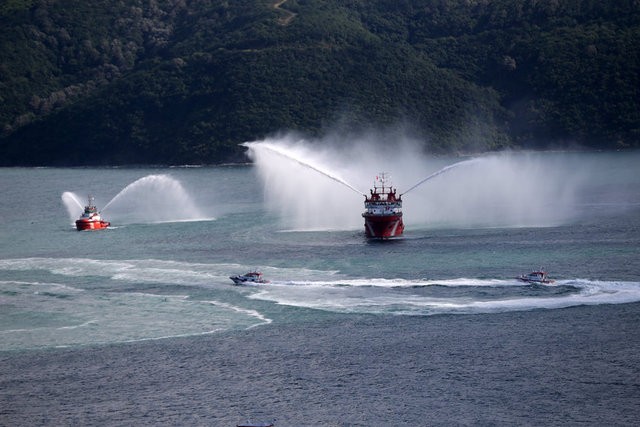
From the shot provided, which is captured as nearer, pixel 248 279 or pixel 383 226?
pixel 248 279

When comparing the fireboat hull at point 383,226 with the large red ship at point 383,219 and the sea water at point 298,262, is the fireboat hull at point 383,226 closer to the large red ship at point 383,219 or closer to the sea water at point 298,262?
the large red ship at point 383,219

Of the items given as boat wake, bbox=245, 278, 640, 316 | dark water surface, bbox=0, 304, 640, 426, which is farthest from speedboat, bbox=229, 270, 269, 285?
dark water surface, bbox=0, 304, 640, 426

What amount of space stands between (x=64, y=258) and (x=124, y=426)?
50840 mm

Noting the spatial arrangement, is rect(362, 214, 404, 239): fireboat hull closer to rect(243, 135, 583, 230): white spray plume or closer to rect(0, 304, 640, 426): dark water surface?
rect(243, 135, 583, 230): white spray plume

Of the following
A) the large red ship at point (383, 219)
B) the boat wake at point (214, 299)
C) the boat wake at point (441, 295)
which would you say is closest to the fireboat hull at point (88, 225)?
the large red ship at point (383, 219)

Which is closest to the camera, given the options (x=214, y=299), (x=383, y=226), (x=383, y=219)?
(x=214, y=299)

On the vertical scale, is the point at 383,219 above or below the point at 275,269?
above

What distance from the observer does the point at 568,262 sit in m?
88.3

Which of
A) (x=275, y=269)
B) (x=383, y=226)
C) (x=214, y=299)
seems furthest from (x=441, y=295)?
(x=383, y=226)

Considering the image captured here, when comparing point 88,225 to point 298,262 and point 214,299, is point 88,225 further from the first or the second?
point 214,299

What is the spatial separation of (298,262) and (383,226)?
645 inches

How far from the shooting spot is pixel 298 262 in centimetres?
9325

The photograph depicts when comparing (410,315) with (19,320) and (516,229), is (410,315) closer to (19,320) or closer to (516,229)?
(19,320)

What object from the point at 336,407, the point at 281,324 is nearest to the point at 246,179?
the point at 281,324
